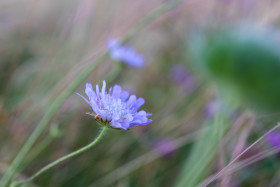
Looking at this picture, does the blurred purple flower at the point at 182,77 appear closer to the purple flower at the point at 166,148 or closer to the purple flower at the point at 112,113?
the purple flower at the point at 166,148

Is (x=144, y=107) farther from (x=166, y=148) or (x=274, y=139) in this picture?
(x=274, y=139)

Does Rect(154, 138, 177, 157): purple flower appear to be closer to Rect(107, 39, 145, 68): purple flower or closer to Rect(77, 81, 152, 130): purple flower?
Rect(107, 39, 145, 68): purple flower

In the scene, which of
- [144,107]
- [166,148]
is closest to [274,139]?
[166,148]

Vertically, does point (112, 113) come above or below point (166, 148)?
below

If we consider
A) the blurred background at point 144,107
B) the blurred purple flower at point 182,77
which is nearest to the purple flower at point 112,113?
the blurred background at point 144,107

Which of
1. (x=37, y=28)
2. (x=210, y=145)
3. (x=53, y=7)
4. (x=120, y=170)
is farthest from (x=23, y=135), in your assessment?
(x=53, y=7)

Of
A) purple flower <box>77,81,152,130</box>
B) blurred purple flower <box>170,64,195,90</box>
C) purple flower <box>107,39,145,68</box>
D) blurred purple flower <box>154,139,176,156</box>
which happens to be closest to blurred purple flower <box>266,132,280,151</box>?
blurred purple flower <box>154,139,176,156</box>

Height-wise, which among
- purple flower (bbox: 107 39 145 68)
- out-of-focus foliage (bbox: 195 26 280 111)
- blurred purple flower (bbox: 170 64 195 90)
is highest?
blurred purple flower (bbox: 170 64 195 90)

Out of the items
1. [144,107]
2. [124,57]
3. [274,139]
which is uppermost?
[144,107]

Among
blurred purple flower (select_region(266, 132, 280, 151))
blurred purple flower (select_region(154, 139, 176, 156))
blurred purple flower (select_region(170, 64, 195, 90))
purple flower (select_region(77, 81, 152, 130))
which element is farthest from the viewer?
blurred purple flower (select_region(170, 64, 195, 90))

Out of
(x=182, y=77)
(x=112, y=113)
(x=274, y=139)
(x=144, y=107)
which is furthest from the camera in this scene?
(x=182, y=77)
